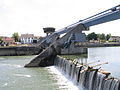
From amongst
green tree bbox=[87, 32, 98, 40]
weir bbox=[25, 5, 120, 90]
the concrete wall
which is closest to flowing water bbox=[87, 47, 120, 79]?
weir bbox=[25, 5, 120, 90]

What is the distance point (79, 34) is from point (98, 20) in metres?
11.9

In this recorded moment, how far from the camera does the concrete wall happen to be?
5544 centimetres

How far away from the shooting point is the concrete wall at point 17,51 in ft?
182

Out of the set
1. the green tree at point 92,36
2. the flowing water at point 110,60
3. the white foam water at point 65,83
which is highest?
the green tree at point 92,36

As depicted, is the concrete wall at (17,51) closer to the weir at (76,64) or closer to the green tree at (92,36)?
the weir at (76,64)

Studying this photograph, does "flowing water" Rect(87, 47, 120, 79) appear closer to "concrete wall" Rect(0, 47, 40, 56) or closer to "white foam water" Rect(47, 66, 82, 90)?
"white foam water" Rect(47, 66, 82, 90)

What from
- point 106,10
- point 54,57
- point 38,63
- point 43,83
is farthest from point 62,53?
point 43,83

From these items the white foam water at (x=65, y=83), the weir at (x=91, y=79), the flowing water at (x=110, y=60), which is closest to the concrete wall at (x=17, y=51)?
the flowing water at (x=110, y=60)

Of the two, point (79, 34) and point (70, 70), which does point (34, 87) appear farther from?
point (79, 34)

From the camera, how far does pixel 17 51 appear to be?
183 feet

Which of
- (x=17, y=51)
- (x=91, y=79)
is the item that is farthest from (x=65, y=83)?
(x=17, y=51)

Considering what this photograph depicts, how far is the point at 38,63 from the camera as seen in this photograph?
33750mm

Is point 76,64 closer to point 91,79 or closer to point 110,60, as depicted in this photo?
point 91,79

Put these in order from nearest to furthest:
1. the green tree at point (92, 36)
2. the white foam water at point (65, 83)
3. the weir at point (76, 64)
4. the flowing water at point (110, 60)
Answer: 1. the weir at point (76, 64)
2. the white foam water at point (65, 83)
3. the flowing water at point (110, 60)
4. the green tree at point (92, 36)
